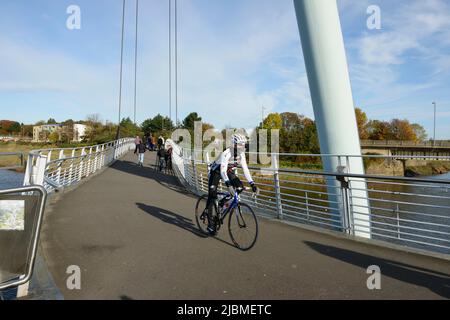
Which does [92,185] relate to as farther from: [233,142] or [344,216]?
[344,216]

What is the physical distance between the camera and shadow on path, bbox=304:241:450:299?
4.03m

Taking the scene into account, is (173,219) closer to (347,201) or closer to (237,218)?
(237,218)

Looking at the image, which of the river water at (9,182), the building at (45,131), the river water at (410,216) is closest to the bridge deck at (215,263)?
the river water at (410,216)

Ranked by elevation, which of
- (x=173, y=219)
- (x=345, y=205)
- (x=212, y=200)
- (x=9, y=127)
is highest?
(x=9, y=127)

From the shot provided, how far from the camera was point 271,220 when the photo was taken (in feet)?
25.3

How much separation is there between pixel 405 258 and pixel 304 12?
6300 mm

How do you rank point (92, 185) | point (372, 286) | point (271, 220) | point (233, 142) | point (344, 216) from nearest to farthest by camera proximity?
point (372, 286) < point (233, 142) < point (344, 216) < point (271, 220) < point (92, 185)

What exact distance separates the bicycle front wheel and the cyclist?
343 mm

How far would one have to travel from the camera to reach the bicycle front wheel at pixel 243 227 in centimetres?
548

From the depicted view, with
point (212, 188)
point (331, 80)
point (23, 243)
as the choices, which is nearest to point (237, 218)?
point (212, 188)

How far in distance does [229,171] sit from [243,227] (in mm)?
1051

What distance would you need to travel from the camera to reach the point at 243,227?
18.6 feet
